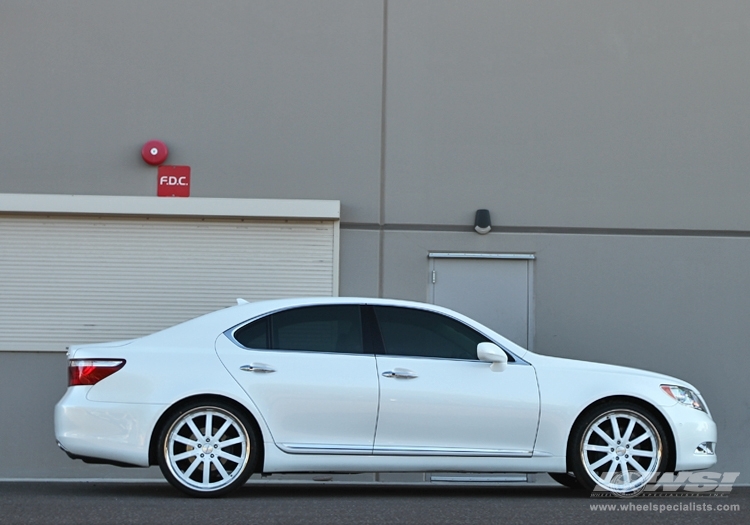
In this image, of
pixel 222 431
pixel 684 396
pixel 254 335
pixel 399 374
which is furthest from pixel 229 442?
pixel 684 396

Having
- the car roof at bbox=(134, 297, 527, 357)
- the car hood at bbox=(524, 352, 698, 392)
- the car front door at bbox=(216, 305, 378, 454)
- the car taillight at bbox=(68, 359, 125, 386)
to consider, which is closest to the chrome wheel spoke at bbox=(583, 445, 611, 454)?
the car hood at bbox=(524, 352, 698, 392)

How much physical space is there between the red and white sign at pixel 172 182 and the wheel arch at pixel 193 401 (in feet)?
13.6

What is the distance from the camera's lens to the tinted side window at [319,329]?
290 inches

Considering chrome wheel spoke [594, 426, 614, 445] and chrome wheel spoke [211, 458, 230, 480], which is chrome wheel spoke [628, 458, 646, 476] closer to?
chrome wheel spoke [594, 426, 614, 445]

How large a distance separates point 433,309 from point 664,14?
5.49 meters

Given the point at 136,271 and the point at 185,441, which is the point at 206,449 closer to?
the point at 185,441

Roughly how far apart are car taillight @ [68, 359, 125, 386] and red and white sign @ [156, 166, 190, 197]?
395cm

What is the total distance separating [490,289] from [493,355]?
3568 mm

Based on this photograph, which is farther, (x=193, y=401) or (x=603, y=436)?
(x=603, y=436)

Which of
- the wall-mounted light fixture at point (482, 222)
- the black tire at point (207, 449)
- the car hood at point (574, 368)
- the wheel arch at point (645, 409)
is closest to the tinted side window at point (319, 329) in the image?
the black tire at point (207, 449)

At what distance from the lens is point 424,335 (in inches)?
296

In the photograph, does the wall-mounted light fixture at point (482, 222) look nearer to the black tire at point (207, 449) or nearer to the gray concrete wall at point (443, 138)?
the gray concrete wall at point (443, 138)

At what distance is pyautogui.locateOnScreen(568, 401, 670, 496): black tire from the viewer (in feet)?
24.0

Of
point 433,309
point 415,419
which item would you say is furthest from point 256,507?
point 433,309
